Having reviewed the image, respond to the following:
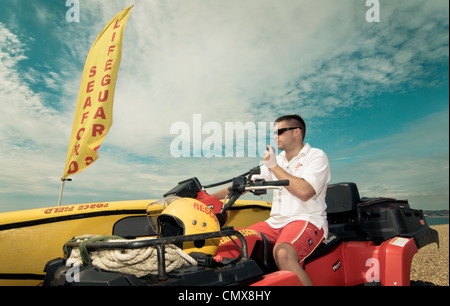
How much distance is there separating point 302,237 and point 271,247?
0.82ft

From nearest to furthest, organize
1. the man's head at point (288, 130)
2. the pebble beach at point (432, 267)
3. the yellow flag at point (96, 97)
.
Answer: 1. the man's head at point (288, 130)
2. the yellow flag at point (96, 97)
3. the pebble beach at point (432, 267)

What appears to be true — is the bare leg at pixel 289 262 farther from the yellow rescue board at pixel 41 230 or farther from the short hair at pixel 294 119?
the yellow rescue board at pixel 41 230

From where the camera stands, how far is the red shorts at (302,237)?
218 cm

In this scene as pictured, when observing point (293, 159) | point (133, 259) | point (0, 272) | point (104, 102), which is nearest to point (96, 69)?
point (104, 102)

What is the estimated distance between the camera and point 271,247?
7.45 feet

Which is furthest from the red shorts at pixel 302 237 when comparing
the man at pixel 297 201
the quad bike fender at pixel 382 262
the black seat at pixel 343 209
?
the black seat at pixel 343 209

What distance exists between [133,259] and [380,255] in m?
2.28

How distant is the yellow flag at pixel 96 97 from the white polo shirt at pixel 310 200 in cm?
335

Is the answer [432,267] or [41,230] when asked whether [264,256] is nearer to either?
[41,230]

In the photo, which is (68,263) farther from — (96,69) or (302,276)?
(96,69)

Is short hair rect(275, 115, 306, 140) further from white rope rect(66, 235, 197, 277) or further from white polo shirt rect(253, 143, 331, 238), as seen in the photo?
white rope rect(66, 235, 197, 277)

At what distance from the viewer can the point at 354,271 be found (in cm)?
264

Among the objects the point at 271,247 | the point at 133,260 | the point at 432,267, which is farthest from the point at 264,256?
the point at 432,267

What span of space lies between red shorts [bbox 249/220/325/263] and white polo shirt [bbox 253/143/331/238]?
0.19ft
